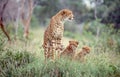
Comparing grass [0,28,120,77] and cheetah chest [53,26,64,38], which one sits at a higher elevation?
cheetah chest [53,26,64,38]

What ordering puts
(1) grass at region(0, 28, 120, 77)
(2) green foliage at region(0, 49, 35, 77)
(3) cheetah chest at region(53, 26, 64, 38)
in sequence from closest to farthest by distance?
(1) grass at region(0, 28, 120, 77) < (2) green foliage at region(0, 49, 35, 77) < (3) cheetah chest at region(53, 26, 64, 38)

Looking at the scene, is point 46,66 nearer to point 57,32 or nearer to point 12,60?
point 12,60

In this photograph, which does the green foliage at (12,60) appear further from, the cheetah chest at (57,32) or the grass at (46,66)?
the cheetah chest at (57,32)

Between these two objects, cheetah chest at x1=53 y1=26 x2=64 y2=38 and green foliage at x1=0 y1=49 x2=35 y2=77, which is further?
cheetah chest at x1=53 y1=26 x2=64 y2=38

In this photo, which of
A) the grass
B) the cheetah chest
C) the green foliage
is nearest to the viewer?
the grass

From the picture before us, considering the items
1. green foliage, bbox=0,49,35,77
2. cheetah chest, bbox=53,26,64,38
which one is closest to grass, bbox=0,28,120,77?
green foliage, bbox=0,49,35,77

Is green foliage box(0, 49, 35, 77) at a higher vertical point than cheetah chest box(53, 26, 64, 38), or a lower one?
lower

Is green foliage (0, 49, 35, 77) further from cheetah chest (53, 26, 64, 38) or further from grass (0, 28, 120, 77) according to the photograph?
cheetah chest (53, 26, 64, 38)

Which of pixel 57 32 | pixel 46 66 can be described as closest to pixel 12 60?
pixel 46 66

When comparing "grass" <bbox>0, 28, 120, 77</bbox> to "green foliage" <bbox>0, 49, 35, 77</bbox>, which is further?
"green foliage" <bbox>0, 49, 35, 77</bbox>

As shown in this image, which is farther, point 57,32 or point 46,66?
point 57,32

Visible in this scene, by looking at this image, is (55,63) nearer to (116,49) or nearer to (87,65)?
(87,65)

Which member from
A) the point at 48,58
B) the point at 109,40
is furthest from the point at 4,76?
the point at 109,40

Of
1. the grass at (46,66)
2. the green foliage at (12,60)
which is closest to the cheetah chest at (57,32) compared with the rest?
the grass at (46,66)
